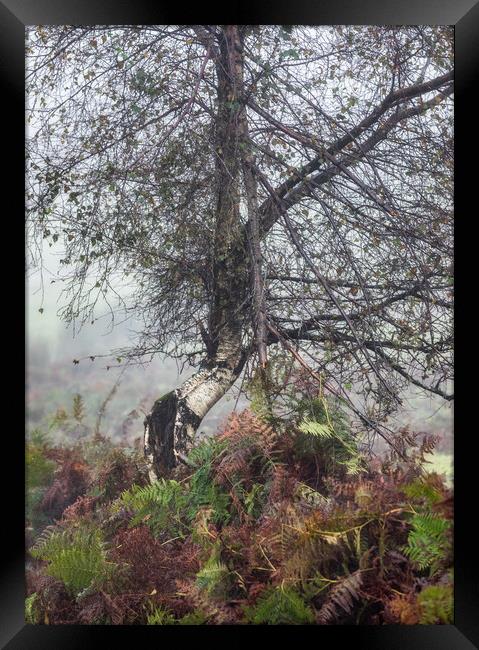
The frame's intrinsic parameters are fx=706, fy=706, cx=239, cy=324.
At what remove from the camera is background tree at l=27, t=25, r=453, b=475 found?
3.48 meters

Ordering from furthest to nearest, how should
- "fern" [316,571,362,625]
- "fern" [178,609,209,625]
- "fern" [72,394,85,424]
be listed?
"fern" [72,394,85,424], "fern" [178,609,209,625], "fern" [316,571,362,625]

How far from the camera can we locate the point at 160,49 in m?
3.49

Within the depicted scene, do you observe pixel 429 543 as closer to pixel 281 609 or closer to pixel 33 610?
pixel 281 609

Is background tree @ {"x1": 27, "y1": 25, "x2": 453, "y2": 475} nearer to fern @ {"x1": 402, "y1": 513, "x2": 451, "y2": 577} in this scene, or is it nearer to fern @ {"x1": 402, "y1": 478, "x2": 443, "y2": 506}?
fern @ {"x1": 402, "y1": 478, "x2": 443, "y2": 506}

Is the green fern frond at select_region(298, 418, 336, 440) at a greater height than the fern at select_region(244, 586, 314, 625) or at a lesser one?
greater

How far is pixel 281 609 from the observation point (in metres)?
3.20

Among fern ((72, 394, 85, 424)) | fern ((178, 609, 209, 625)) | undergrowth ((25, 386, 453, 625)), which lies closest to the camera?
undergrowth ((25, 386, 453, 625))

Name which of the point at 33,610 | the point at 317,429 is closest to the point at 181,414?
the point at 317,429

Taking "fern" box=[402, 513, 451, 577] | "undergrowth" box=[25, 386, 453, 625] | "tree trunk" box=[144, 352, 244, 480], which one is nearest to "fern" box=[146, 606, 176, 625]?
"undergrowth" box=[25, 386, 453, 625]

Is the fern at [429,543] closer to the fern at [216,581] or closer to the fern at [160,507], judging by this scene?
the fern at [216,581]
